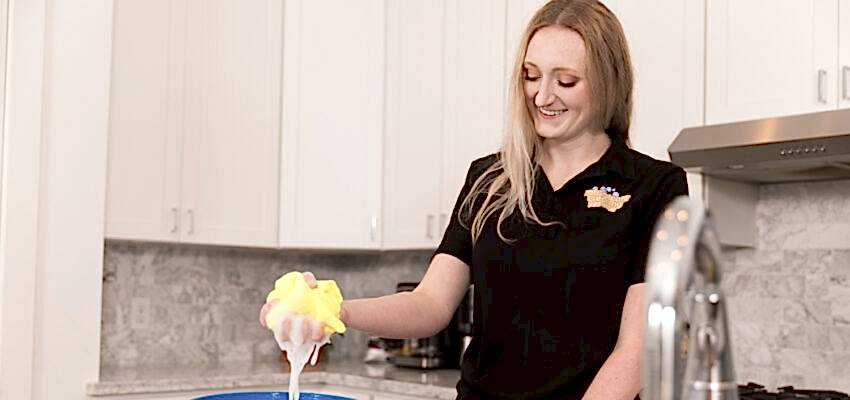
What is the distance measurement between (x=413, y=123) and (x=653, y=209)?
210cm

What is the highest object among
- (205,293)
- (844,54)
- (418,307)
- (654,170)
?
(844,54)

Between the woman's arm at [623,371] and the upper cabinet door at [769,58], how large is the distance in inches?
49.9

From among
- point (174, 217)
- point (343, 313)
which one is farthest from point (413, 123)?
point (343, 313)

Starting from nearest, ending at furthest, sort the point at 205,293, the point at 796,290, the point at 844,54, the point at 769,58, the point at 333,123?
the point at 844,54 < the point at 769,58 < the point at 796,290 < the point at 333,123 < the point at 205,293

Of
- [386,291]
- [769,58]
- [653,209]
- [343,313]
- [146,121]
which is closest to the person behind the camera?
[343,313]

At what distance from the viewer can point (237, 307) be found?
3977 millimetres

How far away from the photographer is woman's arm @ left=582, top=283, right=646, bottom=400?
148 centimetres

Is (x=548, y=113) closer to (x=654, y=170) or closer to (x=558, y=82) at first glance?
(x=558, y=82)

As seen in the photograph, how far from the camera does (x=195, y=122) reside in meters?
3.49

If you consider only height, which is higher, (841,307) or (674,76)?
(674,76)

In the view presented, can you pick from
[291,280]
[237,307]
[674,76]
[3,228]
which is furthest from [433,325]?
[237,307]

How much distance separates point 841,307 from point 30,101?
2262 millimetres

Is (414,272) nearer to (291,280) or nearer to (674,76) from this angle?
(674,76)

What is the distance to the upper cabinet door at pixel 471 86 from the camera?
343 cm
